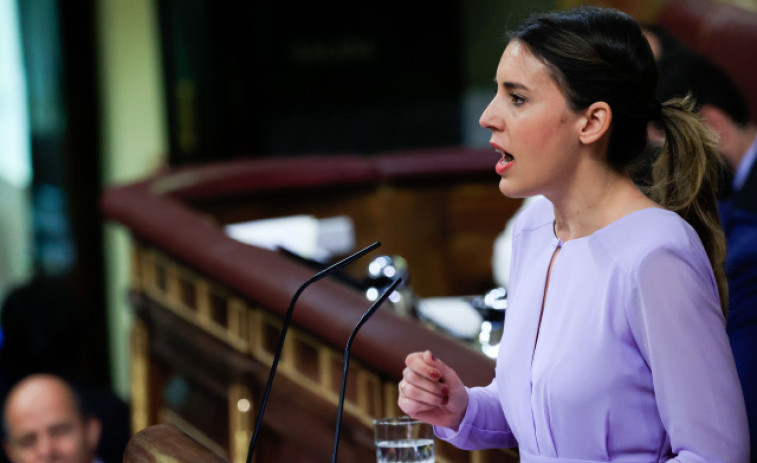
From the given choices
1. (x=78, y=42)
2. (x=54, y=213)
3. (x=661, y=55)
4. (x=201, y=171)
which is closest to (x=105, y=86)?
(x=78, y=42)

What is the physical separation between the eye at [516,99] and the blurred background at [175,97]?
4.88 m

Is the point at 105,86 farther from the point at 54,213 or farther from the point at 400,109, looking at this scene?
the point at 400,109

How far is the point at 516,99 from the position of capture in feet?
4.43

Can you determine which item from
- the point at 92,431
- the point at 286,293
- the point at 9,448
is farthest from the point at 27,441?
the point at 286,293

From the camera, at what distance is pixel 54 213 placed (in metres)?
6.34

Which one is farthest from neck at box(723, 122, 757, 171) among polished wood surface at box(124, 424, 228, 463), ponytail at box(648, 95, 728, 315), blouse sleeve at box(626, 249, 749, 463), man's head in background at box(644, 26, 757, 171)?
polished wood surface at box(124, 424, 228, 463)

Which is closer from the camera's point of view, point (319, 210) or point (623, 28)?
point (623, 28)

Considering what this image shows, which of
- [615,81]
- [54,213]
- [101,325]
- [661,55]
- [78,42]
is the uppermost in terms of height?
[615,81]

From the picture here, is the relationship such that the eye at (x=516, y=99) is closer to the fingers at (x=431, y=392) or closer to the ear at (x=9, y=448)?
the fingers at (x=431, y=392)

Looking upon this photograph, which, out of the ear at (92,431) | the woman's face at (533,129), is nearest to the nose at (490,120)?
the woman's face at (533,129)

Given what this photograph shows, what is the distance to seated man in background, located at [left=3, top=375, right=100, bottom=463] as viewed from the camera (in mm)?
2973

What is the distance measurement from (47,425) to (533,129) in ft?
6.80

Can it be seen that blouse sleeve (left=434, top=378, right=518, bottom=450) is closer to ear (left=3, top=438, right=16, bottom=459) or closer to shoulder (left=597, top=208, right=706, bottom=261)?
shoulder (left=597, top=208, right=706, bottom=261)

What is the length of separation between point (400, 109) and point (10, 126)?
217 cm
